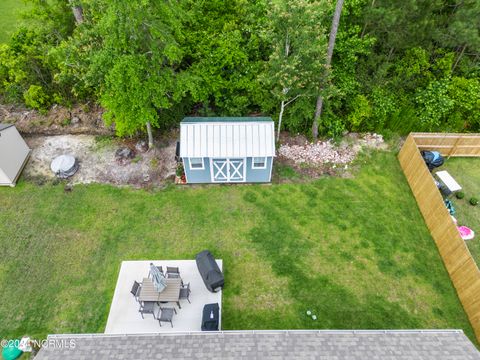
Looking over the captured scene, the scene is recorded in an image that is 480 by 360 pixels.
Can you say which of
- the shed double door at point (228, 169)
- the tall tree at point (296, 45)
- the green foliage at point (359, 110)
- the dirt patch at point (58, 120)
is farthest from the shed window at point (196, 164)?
the green foliage at point (359, 110)

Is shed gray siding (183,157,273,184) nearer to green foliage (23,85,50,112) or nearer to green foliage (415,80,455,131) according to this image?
green foliage (415,80,455,131)

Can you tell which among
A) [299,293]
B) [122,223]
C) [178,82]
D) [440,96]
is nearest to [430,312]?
[299,293]

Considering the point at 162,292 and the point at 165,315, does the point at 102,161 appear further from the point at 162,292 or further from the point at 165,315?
the point at 165,315

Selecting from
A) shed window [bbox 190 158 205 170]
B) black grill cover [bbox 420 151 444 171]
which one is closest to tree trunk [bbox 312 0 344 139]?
black grill cover [bbox 420 151 444 171]

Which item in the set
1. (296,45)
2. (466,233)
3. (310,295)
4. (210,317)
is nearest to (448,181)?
(466,233)

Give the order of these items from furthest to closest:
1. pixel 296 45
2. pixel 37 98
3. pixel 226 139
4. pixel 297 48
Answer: pixel 37 98
pixel 226 139
pixel 297 48
pixel 296 45

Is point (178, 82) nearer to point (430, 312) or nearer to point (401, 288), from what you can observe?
point (401, 288)
